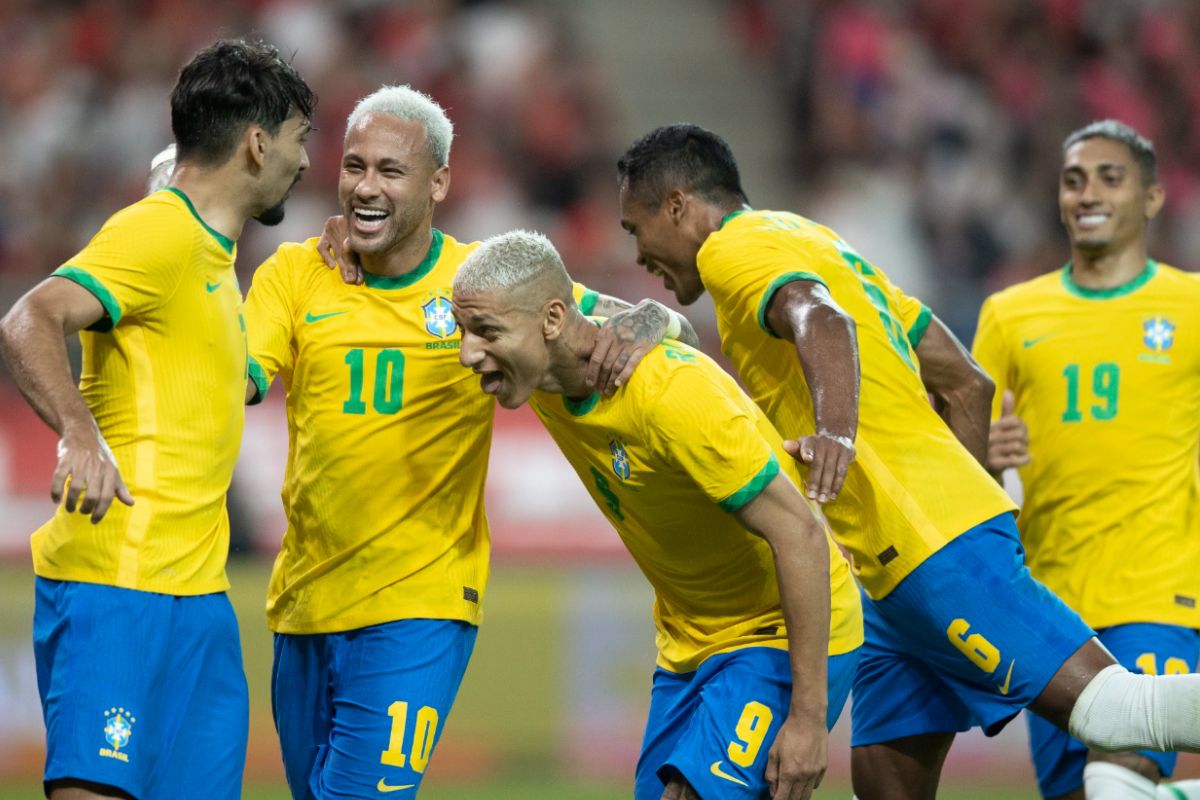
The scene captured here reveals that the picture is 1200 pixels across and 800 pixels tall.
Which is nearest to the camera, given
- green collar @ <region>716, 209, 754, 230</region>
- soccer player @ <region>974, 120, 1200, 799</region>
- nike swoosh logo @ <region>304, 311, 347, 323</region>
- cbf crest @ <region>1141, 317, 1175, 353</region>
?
nike swoosh logo @ <region>304, 311, 347, 323</region>

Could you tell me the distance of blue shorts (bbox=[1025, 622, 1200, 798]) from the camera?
6023 millimetres

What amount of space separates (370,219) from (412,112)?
38cm

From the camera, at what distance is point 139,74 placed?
511 inches

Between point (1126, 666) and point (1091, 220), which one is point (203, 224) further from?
point (1126, 666)

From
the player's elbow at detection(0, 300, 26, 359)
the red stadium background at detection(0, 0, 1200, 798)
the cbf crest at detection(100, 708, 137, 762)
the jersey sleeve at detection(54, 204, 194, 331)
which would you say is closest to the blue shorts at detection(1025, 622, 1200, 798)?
the red stadium background at detection(0, 0, 1200, 798)

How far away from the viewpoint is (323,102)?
1296cm

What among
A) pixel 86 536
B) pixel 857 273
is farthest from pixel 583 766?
pixel 86 536

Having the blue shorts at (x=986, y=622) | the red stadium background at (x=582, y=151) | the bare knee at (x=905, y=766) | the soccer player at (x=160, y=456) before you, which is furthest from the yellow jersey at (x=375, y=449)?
the red stadium background at (x=582, y=151)

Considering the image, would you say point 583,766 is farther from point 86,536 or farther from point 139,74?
point 139,74

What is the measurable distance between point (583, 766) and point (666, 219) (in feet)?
15.8

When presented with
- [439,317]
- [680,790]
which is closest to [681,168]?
[439,317]

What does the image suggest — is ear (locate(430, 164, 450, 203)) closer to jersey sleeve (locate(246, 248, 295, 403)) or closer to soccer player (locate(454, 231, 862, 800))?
jersey sleeve (locate(246, 248, 295, 403))

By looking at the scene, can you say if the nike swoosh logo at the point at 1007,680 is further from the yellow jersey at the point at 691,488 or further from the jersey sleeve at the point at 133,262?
the jersey sleeve at the point at 133,262

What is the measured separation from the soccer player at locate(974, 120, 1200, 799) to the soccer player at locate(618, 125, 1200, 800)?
0.81 meters
